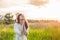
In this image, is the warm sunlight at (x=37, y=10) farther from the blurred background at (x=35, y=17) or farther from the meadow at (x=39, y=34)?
the meadow at (x=39, y=34)

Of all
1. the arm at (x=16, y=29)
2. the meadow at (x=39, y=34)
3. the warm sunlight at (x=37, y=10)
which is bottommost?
the meadow at (x=39, y=34)

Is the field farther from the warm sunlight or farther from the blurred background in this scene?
the warm sunlight

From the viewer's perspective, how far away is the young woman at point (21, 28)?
5.16 feet

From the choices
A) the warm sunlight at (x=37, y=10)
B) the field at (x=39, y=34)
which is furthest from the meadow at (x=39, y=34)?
the warm sunlight at (x=37, y=10)

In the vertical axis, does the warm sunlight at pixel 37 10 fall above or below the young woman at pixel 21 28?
above

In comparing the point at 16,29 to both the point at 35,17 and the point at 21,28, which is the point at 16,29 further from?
the point at 35,17

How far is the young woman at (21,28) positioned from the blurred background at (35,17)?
30 millimetres

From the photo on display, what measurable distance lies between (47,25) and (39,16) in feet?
0.35

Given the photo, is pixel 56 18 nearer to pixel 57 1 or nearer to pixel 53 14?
pixel 53 14

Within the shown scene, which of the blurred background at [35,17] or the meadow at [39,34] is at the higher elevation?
the blurred background at [35,17]

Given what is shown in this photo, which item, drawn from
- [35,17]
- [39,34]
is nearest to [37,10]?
[35,17]

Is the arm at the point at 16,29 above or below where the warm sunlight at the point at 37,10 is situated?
below

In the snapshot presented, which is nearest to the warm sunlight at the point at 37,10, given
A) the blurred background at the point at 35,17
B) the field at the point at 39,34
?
the blurred background at the point at 35,17

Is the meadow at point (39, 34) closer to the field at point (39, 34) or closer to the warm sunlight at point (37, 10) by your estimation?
the field at point (39, 34)
